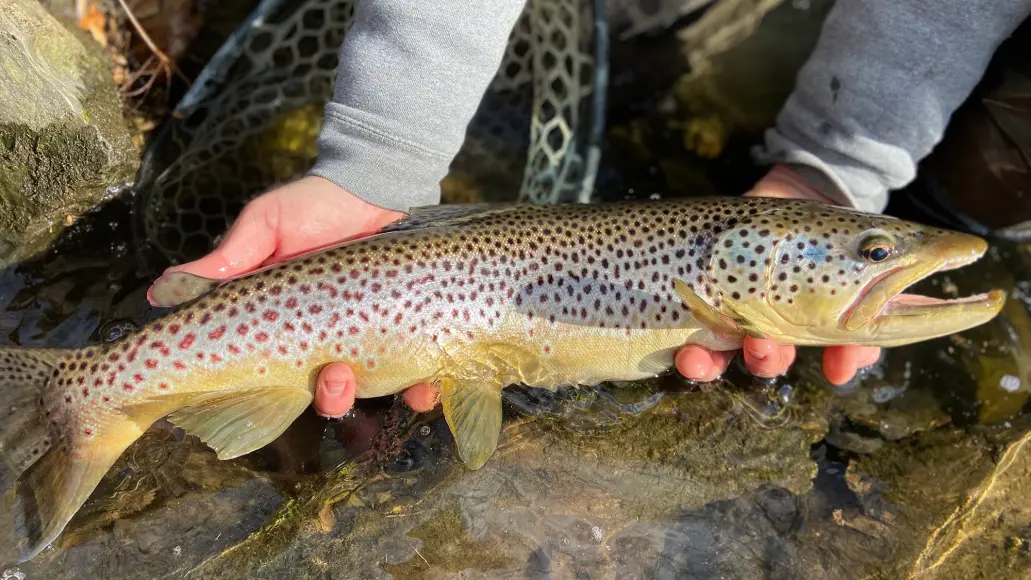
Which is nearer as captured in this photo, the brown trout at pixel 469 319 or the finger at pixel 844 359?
the brown trout at pixel 469 319

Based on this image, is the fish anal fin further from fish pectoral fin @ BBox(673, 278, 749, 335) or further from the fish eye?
the fish eye

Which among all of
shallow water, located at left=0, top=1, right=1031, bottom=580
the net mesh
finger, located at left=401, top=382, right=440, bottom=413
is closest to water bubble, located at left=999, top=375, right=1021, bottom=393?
shallow water, located at left=0, top=1, right=1031, bottom=580

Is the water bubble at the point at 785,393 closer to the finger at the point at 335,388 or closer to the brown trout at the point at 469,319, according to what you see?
the brown trout at the point at 469,319

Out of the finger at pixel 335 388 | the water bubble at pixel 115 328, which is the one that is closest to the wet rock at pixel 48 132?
the water bubble at pixel 115 328

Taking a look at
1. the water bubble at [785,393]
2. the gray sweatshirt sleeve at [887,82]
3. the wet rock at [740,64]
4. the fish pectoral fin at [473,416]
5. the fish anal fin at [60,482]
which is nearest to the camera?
the fish anal fin at [60,482]

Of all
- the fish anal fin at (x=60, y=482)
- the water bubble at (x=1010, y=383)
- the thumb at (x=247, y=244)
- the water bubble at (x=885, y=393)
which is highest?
the thumb at (x=247, y=244)

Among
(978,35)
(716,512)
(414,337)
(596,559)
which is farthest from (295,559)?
(978,35)

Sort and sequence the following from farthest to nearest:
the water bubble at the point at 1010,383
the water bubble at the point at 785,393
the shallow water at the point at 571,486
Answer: the water bubble at the point at 1010,383 < the water bubble at the point at 785,393 < the shallow water at the point at 571,486
